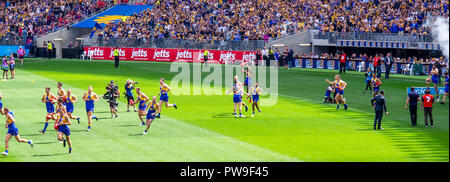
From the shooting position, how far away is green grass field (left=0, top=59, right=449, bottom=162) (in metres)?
25.1

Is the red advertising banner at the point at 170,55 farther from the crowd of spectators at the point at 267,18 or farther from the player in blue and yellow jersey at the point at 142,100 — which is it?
the player in blue and yellow jersey at the point at 142,100

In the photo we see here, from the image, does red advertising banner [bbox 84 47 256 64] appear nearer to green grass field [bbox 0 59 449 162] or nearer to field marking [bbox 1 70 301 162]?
green grass field [bbox 0 59 449 162]

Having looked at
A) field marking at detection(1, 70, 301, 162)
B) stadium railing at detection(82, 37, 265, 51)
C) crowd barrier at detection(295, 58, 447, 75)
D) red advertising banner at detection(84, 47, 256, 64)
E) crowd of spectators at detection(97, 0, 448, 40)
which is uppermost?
crowd of spectators at detection(97, 0, 448, 40)

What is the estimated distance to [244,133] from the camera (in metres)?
30.2

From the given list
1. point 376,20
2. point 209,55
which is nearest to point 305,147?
point 376,20

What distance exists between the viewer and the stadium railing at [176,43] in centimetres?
6962

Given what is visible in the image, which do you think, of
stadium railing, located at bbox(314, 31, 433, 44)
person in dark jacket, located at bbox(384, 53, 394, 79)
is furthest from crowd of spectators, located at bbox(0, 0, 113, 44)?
person in dark jacket, located at bbox(384, 53, 394, 79)

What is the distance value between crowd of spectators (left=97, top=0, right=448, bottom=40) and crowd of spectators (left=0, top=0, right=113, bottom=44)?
7.42 meters

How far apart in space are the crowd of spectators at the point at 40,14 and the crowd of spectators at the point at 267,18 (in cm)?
742

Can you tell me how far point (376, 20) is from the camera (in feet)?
208

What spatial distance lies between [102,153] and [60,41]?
6199 centimetres

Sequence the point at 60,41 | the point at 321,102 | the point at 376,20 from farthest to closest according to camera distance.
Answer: the point at 60,41, the point at 376,20, the point at 321,102

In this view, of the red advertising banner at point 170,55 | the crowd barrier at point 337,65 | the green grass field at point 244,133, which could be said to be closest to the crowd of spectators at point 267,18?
the red advertising banner at point 170,55
